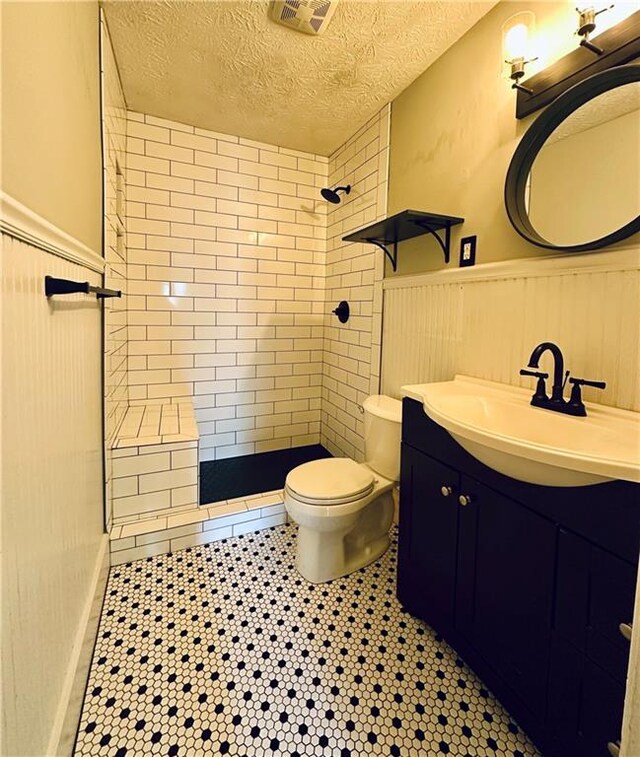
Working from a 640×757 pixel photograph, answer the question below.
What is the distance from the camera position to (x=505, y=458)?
87cm

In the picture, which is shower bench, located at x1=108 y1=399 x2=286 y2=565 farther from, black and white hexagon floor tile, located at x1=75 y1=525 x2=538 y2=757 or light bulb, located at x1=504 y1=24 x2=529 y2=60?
light bulb, located at x1=504 y1=24 x2=529 y2=60

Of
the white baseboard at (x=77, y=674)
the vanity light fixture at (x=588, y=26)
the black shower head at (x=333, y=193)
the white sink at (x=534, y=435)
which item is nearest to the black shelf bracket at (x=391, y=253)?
the black shower head at (x=333, y=193)

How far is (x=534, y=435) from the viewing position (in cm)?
107

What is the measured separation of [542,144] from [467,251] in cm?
43

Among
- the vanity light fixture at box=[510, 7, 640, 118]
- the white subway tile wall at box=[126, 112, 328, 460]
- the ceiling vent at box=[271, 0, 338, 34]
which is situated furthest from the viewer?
the white subway tile wall at box=[126, 112, 328, 460]

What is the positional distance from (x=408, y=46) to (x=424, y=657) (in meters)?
2.49

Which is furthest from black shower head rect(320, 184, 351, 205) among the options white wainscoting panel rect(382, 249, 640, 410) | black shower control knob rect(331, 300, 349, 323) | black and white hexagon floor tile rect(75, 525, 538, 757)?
black and white hexagon floor tile rect(75, 525, 538, 757)

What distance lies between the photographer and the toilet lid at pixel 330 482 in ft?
5.05

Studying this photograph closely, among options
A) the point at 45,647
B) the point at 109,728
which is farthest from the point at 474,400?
the point at 109,728

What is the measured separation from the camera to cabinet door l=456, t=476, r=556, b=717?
0.91 m

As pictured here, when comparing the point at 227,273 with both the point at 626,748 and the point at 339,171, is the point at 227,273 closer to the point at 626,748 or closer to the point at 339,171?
the point at 339,171

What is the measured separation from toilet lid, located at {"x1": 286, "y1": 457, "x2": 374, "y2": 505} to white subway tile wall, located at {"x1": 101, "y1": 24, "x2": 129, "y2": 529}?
2.90 feet

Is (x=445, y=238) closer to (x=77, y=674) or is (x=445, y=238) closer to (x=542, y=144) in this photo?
(x=542, y=144)

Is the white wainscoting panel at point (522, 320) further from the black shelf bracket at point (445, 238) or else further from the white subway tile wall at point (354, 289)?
the white subway tile wall at point (354, 289)
